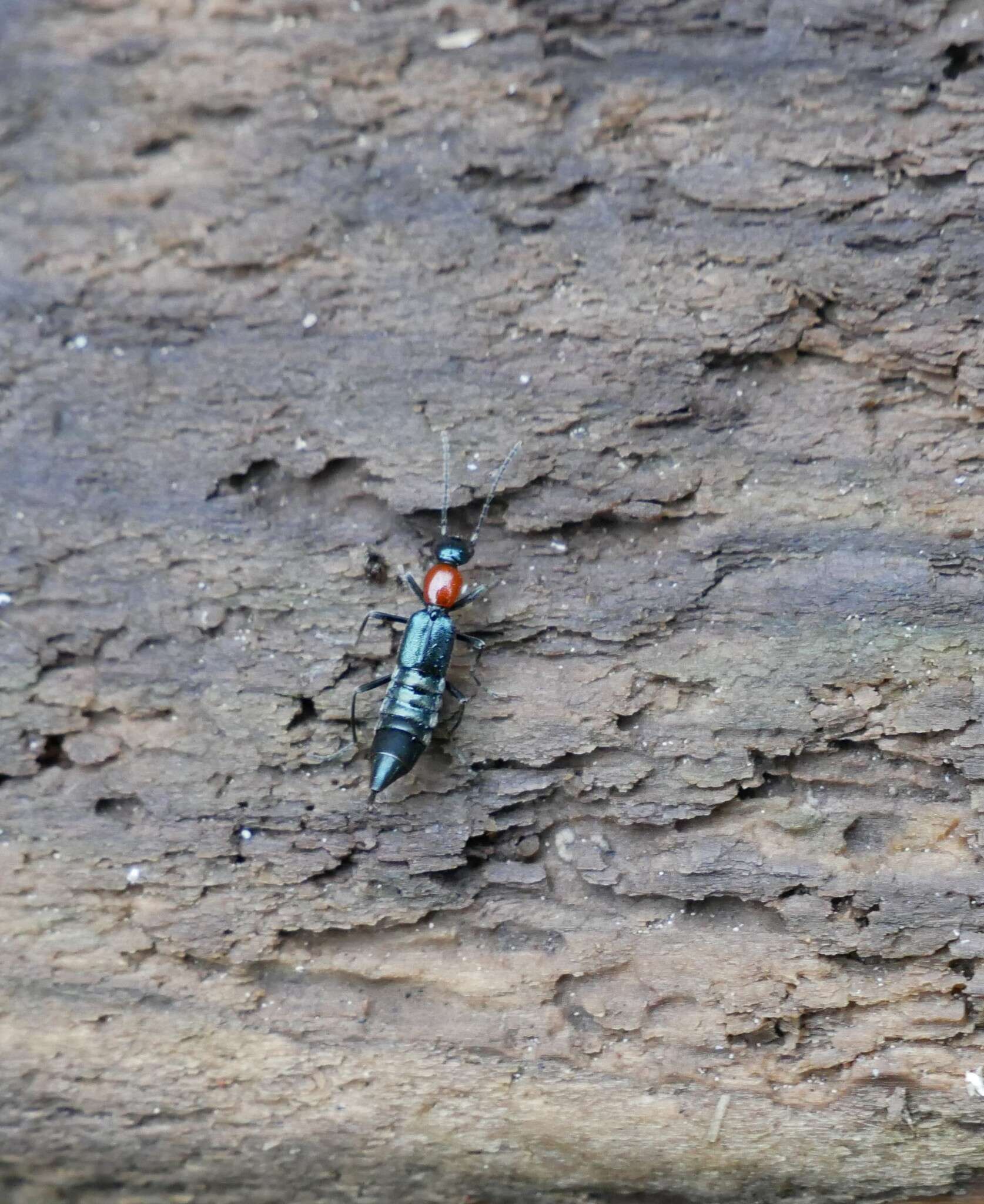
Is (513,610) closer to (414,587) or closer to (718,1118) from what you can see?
(414,587)

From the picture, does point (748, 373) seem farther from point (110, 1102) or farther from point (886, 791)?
point (110, 1102)

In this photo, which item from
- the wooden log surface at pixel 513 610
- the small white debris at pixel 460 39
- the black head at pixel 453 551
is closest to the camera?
the wooden log surface at pixel 513 610

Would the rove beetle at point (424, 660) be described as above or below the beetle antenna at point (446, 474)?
below

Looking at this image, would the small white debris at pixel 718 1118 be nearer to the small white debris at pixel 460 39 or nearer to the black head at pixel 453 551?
the black head at pixel 453 551

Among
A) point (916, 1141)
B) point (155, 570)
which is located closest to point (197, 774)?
point (155, 570)

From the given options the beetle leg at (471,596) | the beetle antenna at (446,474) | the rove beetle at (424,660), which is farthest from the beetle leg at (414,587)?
the beetle antenna at (446,474)

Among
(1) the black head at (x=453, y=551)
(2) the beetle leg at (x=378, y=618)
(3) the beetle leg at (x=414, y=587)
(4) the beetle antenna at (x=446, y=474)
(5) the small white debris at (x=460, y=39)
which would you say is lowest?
(2) the beetle leg at (x=378, y=618)

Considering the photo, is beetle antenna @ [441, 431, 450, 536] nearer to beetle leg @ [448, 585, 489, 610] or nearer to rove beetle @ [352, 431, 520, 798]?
rove beetle @ [352, 431, 520, 798]

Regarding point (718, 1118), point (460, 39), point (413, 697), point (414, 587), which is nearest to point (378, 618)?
point (414, 587)
